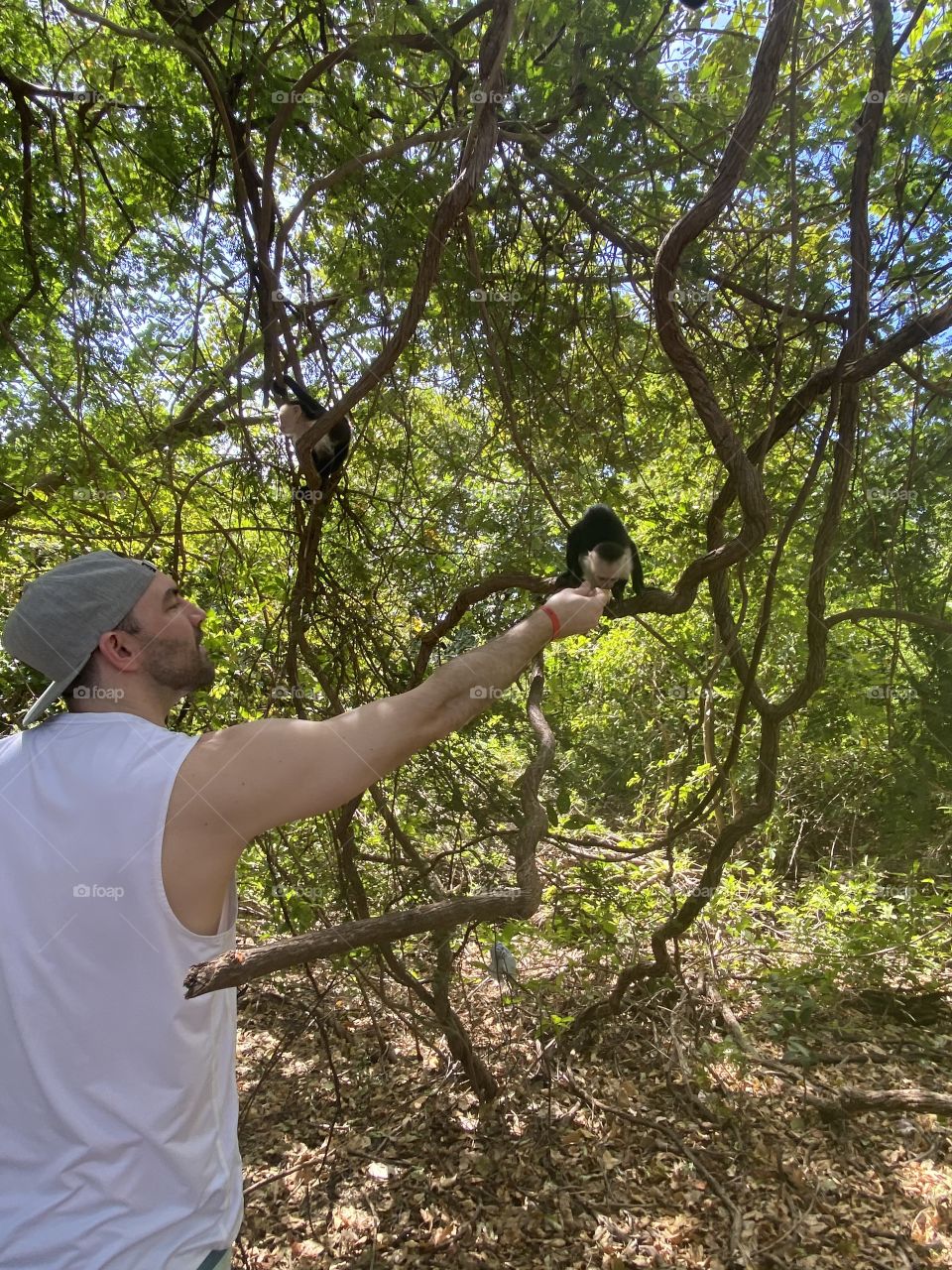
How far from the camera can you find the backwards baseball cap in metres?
1.13

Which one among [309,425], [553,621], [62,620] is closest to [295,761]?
[62,620]

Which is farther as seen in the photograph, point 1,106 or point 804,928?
point 804,928

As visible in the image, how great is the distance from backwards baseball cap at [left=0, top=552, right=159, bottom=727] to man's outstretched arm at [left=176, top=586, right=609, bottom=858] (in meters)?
0.27

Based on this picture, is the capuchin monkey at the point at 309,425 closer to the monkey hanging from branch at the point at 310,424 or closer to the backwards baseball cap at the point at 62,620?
the monkey hanging from branch at the point at 310,424

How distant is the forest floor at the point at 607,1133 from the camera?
8.41 feet

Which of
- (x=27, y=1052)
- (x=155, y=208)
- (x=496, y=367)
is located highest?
(x=155, y=208)

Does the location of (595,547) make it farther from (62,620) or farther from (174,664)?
(62,620)

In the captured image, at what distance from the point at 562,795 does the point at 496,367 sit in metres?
1.61

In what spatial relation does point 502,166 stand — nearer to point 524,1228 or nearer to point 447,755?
point 447,755

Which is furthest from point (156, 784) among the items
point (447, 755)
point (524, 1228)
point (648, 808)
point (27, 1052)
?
point (648, 808)

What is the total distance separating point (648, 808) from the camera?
617cm

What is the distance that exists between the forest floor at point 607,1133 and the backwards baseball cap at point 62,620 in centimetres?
202

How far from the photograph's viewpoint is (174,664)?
3.97 ft

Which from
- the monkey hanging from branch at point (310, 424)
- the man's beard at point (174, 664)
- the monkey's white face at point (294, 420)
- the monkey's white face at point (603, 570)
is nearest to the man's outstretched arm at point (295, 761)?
the man's beard at point (174, 664)
